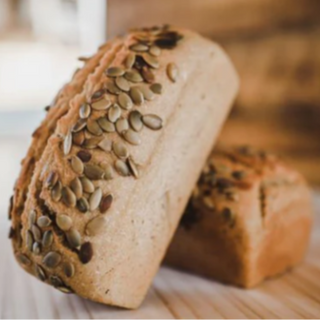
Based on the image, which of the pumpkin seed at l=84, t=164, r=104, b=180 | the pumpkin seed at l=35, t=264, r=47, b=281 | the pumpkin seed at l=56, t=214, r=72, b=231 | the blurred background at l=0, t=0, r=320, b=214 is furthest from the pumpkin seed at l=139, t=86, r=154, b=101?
the blurred background at l=0, t=0, r=320, b=214

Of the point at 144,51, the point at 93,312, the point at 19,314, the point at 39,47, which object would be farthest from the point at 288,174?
the point at 39,47

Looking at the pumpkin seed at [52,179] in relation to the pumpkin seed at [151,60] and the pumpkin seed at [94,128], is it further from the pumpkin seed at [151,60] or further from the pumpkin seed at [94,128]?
the pumpkin seed at [151,60]

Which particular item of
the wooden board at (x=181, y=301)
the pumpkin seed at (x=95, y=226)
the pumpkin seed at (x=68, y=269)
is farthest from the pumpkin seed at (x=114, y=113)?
the wooden board at (x=181, y=301)

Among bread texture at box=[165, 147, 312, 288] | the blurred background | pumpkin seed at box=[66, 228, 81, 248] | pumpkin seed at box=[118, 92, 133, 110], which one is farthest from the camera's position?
the blurred background

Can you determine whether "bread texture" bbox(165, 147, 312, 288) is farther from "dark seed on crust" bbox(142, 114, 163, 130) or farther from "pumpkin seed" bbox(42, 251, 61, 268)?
"pumpkin seed" bbox(42, 251, 61, 268)

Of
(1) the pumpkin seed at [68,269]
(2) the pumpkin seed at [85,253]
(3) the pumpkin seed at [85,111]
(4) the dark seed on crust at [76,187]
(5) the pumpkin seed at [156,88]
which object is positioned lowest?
(1) the pumpkin seed at [68,269]

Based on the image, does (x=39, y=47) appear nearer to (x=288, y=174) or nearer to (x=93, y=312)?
(x=288, y=174)

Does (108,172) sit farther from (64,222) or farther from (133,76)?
(133,76)
